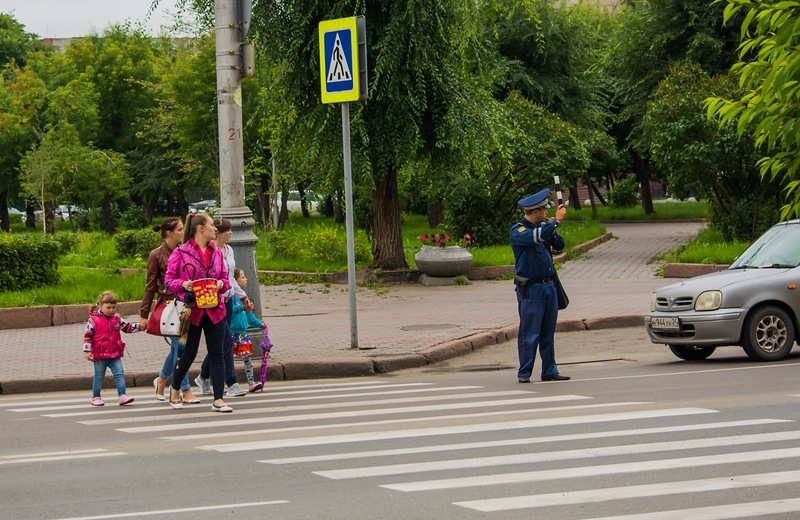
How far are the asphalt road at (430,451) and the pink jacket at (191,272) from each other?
3.05 feet

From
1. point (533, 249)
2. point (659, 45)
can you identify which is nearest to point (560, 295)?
point (533, 249)

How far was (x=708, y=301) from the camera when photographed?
43.0ft

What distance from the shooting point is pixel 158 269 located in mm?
11766

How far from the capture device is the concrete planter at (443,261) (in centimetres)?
2352

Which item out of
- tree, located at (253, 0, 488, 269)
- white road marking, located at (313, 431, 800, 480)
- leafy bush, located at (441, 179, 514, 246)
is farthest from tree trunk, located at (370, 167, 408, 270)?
white road marking, located at (313, 431, 800, 480)

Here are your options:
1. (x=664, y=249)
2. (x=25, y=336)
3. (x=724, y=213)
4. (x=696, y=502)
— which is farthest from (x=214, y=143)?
(x=696, y=502)

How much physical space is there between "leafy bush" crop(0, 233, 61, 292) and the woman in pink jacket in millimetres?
9775

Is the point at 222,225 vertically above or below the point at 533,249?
above

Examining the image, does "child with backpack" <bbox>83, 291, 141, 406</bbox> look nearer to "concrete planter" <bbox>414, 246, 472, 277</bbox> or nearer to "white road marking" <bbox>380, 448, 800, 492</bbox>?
"white road marking" <bbox>380, 448, 800, 492</bbox>

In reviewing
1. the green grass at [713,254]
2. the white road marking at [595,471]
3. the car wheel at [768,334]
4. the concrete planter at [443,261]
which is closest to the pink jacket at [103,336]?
the white road marking at [595,471]

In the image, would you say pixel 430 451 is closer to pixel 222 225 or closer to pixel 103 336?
pixel 222 225

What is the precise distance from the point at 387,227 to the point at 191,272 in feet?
46.8

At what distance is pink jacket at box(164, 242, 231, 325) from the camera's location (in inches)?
408

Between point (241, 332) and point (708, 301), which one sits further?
point (708, 301)
